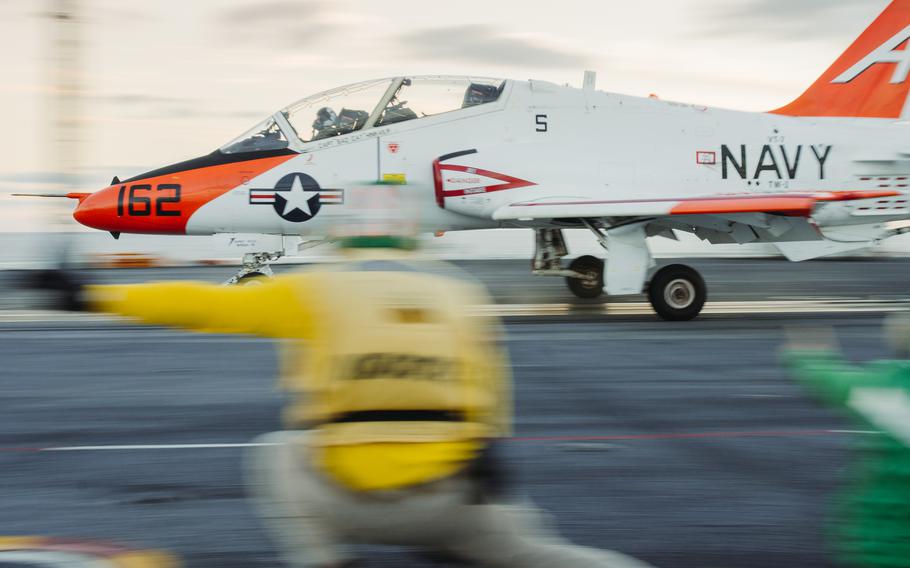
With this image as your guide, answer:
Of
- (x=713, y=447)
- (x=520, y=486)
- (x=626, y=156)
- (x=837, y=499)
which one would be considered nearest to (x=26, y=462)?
(x=520, y=486)

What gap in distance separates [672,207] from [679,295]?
133 cm

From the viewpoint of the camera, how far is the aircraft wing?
13.3 metres

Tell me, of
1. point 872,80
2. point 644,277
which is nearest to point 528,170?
point 644,277

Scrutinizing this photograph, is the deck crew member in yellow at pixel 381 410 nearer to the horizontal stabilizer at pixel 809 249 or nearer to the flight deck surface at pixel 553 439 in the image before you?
the flight deck surface at pixel 553 439

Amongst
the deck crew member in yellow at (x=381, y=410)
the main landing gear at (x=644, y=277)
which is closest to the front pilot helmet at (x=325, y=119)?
the main landing gear at (x=644, y=277)

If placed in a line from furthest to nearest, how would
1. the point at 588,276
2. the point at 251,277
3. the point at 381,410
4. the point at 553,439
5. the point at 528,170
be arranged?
the point at 588,276, the point at 528,170, the point at 251,277, the point at 553,439, the point at 381,410

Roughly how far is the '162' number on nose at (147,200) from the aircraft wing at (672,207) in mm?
4627

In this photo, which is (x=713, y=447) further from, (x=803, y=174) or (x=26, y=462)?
(x=803, y=174)

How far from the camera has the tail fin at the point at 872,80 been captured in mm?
16109

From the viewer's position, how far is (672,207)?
44.7ft

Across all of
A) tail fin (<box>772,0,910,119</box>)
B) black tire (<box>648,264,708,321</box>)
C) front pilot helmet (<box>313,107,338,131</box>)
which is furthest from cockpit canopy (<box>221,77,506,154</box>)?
tail fin (<box>772,0,910,119</box>)

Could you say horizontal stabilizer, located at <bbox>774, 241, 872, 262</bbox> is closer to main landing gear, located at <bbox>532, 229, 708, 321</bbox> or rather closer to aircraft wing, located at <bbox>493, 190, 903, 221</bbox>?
aircraft wing, located at <bbox>493, 190, 903, 221</bbox>

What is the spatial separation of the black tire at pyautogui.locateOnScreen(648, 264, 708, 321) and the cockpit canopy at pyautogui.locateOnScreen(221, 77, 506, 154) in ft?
12.1

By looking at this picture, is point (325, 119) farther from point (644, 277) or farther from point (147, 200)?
point (644, 277)
